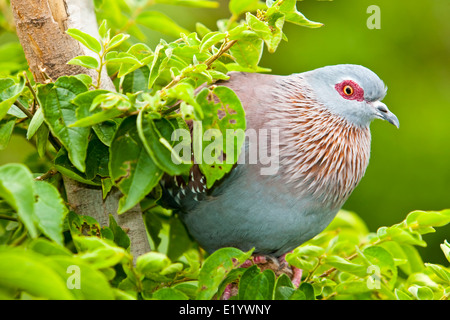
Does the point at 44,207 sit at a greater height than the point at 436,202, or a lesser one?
greater

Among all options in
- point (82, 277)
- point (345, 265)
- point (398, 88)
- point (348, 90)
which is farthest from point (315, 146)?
point (398, 88)

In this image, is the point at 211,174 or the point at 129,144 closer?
the point at 129,144

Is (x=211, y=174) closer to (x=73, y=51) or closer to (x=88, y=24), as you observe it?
(x=73, y=51)

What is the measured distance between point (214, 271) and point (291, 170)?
2.72ft

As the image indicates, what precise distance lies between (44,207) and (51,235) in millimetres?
88

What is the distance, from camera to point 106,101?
1.49m

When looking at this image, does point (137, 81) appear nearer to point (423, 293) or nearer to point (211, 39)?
point (211, 39)

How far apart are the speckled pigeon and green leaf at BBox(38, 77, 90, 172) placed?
2.38ft

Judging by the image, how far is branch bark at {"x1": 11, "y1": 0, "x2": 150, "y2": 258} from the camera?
1.88 meters

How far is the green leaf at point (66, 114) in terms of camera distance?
158cm

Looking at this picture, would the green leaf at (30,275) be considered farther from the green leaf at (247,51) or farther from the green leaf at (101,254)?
the green leaf at (247,51)

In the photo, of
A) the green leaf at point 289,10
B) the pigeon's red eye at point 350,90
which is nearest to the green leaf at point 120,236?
the green leaf at point 289,10

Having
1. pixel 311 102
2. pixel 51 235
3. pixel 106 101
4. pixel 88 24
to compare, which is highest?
pixel 88 24
